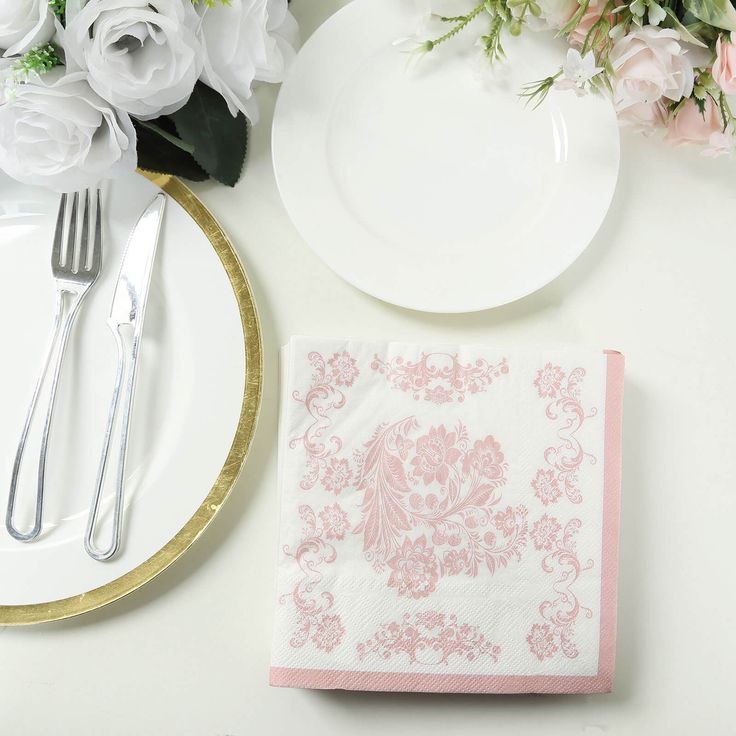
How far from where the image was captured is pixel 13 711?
646 mm

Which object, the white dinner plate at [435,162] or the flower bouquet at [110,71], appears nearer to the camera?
the flower bouquet at [110,71]

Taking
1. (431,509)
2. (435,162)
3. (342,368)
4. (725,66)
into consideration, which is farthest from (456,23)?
(431,509)

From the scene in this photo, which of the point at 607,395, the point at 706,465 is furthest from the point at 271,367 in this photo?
the point at 706,465

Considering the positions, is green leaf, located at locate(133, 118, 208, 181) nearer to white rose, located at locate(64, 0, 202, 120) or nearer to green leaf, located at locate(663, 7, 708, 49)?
white rose, located at locate(64, 0, 202, 120)

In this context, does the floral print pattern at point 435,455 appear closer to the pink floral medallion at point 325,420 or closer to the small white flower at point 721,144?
the pink floral medallion at point 325,420

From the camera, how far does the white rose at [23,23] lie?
0.53 m

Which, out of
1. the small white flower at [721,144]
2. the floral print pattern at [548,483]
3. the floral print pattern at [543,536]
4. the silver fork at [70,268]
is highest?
the small white flower at [721,144]

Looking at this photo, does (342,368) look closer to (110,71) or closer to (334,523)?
(334,523)

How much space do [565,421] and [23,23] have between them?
0.56 metres

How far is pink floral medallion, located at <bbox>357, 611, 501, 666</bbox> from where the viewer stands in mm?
618

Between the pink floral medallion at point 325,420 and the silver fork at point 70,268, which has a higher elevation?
the silver fork at point 70,268

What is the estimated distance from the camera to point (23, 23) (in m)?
0.54

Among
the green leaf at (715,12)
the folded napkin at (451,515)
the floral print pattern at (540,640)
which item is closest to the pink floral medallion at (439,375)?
the folded napkin at (451,515)

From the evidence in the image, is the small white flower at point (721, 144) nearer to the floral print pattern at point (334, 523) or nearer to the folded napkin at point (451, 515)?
the folded napkin at point (451, 515)
